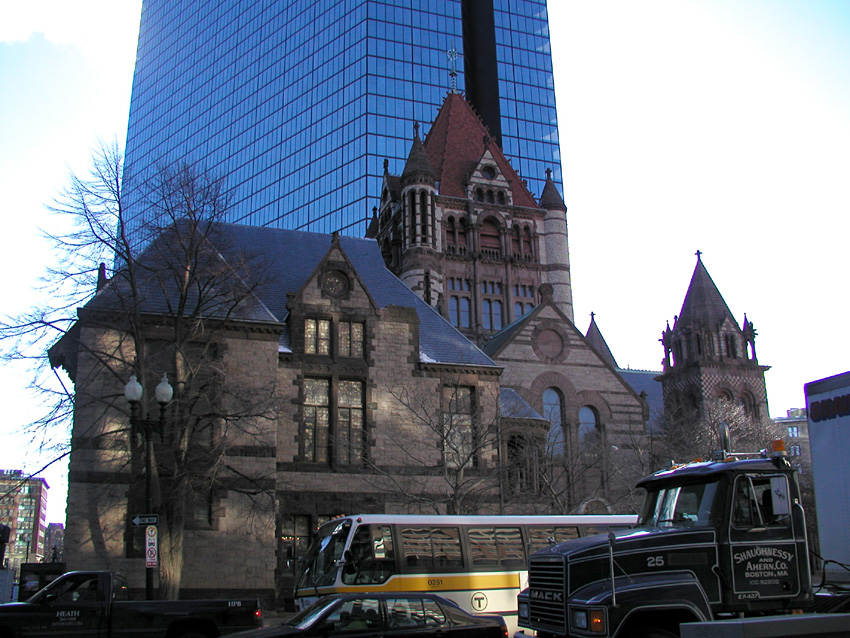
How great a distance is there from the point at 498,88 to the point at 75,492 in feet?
295

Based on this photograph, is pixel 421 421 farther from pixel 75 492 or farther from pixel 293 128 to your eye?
pixel 293 128

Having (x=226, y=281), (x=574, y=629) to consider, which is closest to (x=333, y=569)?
(x=574, y=629)

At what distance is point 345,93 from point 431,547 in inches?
3425

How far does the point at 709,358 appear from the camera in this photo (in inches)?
2453

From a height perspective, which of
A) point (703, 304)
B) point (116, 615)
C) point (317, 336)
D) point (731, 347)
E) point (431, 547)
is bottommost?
point (116, 615)

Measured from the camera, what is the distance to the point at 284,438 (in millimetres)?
30859

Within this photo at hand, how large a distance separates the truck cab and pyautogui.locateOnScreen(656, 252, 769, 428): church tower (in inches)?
1988

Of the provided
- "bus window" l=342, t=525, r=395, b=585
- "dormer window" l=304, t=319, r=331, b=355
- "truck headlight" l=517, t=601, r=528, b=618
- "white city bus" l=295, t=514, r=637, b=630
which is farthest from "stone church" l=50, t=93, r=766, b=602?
"truck headlight" l=517, t=601, r=528, b=618

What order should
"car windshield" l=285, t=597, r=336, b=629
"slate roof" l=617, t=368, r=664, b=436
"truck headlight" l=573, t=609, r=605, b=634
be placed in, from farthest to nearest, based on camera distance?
"slate roof" l=617, t=368, r=664, b=436 < "car windshield" l=285, t=597, r=336, b=629 < "truck headlight" l=573, t=609, r=605, b=634

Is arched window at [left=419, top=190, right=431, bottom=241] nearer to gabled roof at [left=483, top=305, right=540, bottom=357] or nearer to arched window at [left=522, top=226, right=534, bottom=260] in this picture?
arched window at [left=522, top=226, right=534, bottom=260]

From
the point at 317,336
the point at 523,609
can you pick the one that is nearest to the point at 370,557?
the point at 523,609

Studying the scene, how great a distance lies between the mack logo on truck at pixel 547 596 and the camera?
38.8 feet

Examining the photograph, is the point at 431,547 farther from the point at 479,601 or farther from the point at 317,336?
the point at 317,336

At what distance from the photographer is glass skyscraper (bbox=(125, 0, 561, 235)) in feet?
320
